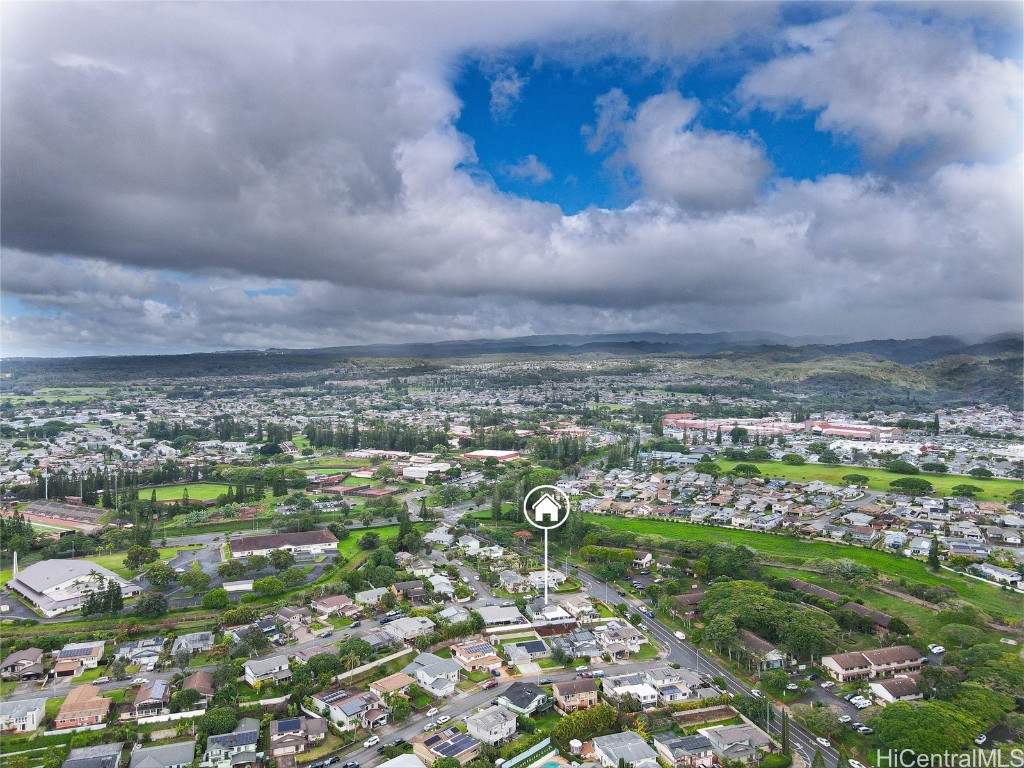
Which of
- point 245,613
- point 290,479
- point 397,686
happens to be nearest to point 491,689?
point 397,686

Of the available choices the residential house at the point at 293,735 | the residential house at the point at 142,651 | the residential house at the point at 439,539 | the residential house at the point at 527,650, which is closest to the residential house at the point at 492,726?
the residential house at the point at 527,650

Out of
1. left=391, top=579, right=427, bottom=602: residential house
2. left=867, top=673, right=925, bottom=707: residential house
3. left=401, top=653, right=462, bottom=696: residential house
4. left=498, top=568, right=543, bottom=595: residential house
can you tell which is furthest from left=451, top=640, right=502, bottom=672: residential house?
left=867, top=673, right=925, bottom=707: residential house

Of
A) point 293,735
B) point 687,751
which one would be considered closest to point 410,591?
point 293,735

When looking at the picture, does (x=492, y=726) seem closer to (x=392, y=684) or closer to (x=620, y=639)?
(x=392, y=684)

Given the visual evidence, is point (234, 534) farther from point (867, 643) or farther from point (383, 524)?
point (867, 643)

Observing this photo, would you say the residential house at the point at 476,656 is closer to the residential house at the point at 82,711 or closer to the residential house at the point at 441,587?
the residential house at the point at 441,587

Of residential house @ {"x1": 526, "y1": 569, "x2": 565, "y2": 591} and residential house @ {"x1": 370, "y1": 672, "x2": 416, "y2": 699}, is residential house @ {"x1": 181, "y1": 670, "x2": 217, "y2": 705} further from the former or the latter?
residential house @ {"x1": 526, "y1": 569, "x2": 565, "y2": 591}
